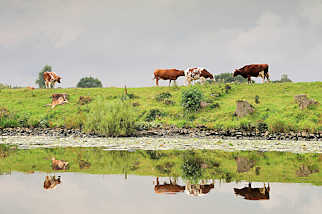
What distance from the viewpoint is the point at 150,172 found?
10.9 metres

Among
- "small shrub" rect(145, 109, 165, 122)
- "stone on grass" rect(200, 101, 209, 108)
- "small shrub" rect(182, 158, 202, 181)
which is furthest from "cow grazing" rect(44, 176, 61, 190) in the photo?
"stone on grass" rect(200, 101, 209, 108)

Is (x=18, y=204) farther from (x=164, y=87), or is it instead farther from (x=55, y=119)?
(x=164, y=87)

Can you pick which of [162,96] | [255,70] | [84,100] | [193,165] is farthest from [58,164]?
[255,70]

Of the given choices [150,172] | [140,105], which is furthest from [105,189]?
[140,105]

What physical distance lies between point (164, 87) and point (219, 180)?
33075 mm

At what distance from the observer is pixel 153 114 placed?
3341 centimetres

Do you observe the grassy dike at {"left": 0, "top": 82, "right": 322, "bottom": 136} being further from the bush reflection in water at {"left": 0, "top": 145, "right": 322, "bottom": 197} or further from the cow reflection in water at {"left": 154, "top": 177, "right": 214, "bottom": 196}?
the cow reflection in water at {"left": 154, "top": 177, "right": 214, "bottom": 196}

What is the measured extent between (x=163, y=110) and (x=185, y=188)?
83.7 ft

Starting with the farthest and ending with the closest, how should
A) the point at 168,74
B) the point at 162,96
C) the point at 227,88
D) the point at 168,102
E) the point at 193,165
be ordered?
the point at 168,74
the point at 227,88
the point at 162,96
the point at 168,102
the point at 193,165

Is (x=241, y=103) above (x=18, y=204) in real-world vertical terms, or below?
above

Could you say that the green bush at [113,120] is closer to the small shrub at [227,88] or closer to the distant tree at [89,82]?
the small shrub at [227,88]

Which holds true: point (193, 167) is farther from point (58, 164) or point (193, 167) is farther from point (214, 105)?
point (214, 105)

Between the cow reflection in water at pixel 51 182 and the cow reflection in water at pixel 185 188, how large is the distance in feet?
8.40

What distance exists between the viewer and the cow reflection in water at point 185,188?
26.7 feet
